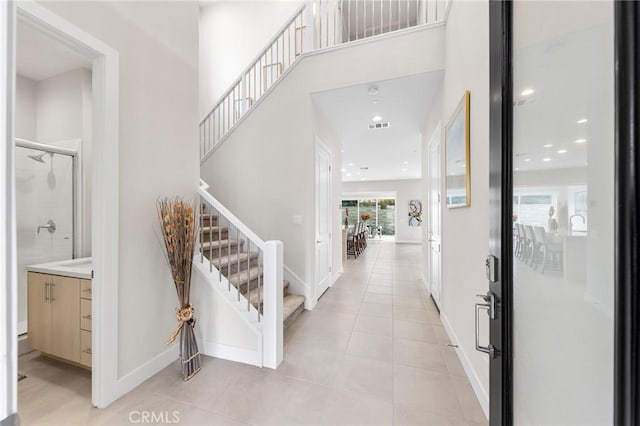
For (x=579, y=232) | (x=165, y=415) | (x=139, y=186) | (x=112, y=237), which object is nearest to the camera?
(x=579, y=232)

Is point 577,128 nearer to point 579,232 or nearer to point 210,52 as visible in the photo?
point 579,232

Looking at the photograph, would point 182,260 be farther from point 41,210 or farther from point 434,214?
point 434,214

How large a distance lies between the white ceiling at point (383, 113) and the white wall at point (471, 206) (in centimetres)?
59

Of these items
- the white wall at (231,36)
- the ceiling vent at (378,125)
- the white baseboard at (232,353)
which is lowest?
the white baseboard at (232,353)

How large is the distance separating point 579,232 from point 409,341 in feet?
7.61

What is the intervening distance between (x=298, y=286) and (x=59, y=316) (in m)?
2.34

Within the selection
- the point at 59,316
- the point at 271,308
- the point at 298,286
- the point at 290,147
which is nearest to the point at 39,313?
the point at 59,316

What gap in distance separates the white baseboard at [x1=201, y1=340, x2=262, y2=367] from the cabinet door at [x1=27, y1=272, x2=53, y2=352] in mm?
1239

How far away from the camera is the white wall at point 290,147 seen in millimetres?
3074

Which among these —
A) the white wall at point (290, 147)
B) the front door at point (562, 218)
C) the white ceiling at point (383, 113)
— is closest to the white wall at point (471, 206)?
the white ceiling at point (383, 113)

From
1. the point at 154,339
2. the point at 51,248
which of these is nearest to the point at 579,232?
the point at 154,339

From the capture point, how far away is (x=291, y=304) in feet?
10.1

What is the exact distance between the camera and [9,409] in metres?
0.34

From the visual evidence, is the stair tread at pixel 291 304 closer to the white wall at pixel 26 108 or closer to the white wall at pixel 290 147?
the white wall at pixel 290 147
